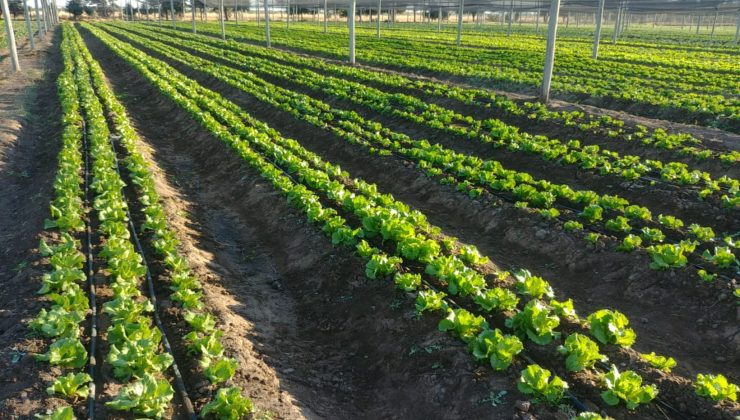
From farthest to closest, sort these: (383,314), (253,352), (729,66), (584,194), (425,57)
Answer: (425,57) → (729,66) → (584,194) → (383,314) → (253,352)

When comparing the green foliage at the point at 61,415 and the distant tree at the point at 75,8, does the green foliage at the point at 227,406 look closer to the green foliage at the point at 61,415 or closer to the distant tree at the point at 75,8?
the green foliage at the point at 61,415

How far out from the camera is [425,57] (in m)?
34.4

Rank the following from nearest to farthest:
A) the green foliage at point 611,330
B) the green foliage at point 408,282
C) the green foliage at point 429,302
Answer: the green foliage at point 611,330 → the green foliage at point 429,302 → the green foliage at point 408,282

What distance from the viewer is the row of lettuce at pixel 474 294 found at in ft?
17.1

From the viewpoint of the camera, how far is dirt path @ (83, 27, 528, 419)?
5656mm

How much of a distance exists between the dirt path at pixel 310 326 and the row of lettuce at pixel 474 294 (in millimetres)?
263

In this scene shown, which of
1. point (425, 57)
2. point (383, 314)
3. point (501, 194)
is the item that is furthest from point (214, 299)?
point (425, 57)

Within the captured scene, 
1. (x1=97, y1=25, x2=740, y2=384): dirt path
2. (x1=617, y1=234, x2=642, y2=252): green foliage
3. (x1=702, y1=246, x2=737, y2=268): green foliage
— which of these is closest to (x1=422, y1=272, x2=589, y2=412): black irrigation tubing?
(x1=97, y1=25, x2=740, y2=384): dirt path

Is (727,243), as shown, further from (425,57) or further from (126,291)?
(425,57)

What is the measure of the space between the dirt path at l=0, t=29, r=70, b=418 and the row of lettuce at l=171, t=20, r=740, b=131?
18.4m

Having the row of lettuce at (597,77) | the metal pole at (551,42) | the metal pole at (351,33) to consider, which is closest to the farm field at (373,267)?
the row of lettuce at (597,77)

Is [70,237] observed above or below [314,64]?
below

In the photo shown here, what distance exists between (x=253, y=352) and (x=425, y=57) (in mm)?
30870

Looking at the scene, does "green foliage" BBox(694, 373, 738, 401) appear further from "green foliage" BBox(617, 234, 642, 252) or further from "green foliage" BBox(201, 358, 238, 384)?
"green foliage" BBox(201, 358, 238, 384)
